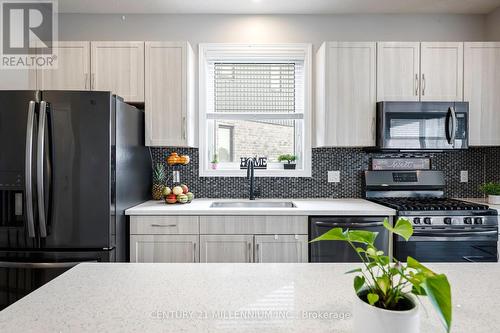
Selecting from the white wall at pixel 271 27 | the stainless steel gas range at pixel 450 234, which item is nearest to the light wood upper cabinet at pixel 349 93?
the white wall at pixel 271 27

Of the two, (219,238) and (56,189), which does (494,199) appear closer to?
(219,238)

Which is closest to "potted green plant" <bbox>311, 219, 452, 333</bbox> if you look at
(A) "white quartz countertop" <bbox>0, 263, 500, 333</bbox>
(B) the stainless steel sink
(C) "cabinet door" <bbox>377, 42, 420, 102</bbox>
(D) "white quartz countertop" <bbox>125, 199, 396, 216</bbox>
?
(A) "white quartz countertop" <bbox>0, 263, 500, 333</bbox>

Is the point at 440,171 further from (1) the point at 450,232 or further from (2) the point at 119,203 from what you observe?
(2) the point at 119,203

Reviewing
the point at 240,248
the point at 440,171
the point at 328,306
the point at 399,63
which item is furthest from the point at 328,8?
the point at 328,306

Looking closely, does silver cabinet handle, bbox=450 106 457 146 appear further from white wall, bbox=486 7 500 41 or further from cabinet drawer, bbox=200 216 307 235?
cabinet drawer, bbox=200 216 307 235

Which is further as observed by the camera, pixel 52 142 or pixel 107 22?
pixel 107 22

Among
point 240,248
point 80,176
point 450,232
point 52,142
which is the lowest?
point 240,248

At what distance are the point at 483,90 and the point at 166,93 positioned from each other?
2.78 meters

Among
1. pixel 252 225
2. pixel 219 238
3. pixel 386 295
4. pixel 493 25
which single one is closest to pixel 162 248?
pixel 219 238

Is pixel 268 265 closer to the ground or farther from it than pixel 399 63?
closer to the ground

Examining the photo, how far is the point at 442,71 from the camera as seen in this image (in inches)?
104

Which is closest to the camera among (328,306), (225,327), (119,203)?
(225,327)

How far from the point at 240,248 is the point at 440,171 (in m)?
2.13

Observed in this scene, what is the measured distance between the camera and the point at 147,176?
284 cm
